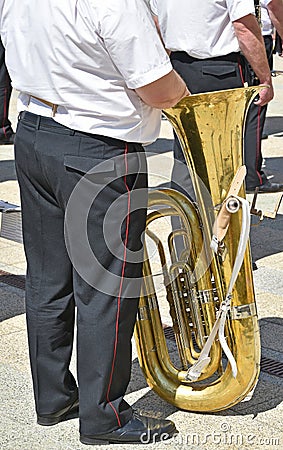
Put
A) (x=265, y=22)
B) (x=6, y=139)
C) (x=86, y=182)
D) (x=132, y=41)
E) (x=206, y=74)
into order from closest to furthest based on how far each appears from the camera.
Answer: (x=132, y=41) < (x=86, y=182) < (x=206, y=74) < (x=265, y=22) < (x=6, y=139)

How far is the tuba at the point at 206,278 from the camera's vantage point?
3.28m

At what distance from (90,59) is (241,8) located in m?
1.60

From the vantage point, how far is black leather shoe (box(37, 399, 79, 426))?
3.44 metres

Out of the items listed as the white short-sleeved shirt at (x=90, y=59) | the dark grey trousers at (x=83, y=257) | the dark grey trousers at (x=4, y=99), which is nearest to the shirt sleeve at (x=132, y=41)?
the white short-sleeved shirt at (x=90, y=59)

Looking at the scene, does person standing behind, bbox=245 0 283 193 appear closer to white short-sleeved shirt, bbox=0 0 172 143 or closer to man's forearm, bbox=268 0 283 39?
man's forearm, bbox=268 0 283 39

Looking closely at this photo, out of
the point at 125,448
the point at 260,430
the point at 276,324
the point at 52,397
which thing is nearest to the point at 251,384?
the point at 260,430

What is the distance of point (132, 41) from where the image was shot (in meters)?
2.83

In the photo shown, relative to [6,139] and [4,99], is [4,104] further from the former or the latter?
[6,139]

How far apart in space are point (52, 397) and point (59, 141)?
97cm

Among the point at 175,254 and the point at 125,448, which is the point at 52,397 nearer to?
the point at 125,448

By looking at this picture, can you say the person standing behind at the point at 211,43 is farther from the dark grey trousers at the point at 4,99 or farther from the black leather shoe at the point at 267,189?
the dark grey trousers at the point at 4,99

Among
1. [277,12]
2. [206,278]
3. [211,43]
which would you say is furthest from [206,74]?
[206,278]

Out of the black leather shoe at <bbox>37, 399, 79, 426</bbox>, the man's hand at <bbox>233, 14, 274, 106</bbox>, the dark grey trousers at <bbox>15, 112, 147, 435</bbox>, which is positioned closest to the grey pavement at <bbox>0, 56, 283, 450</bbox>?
the black leather shoe at <bbox>37, 399, 79, 426</bbox>

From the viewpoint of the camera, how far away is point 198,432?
11.1 feet
